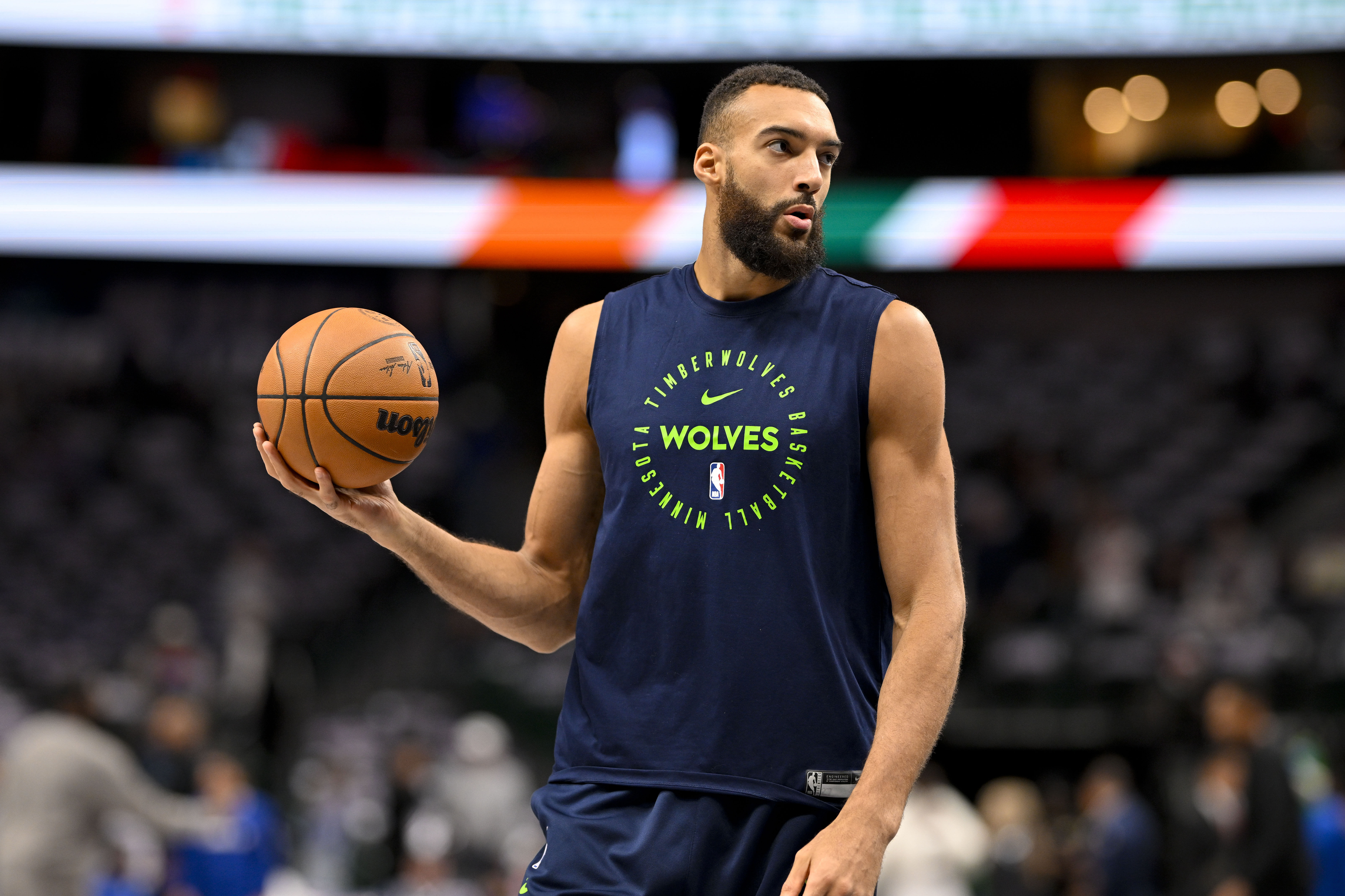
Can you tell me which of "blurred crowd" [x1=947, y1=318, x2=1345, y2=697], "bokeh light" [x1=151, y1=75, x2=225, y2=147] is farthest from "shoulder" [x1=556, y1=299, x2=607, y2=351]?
"bokeh light" [x1=151, y1=75, x2=225, y2=147]

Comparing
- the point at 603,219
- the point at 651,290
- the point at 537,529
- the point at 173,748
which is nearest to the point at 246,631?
the point at 173,748

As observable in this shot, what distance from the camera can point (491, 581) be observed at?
2.79 m

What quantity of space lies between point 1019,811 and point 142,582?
8.79 meters

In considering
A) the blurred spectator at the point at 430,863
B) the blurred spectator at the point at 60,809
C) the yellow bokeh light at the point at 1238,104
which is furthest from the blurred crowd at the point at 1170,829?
the yellow bokeh light at the point at 1238,104

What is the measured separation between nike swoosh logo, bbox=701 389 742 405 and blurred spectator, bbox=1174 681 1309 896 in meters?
5.69

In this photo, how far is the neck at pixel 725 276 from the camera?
270cm

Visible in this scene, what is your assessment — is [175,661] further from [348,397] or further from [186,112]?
[348,397]

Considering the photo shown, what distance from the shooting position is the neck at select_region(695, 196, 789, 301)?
2701 millimetres

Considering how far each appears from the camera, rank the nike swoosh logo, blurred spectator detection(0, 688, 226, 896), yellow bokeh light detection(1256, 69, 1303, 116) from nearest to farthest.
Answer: the nike swoosh logo, blurred spectator detection(0, 688, 226, 896), yellow bokeh light detection(1256, 69, 1303, 116)

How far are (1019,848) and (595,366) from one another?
6.82 meters

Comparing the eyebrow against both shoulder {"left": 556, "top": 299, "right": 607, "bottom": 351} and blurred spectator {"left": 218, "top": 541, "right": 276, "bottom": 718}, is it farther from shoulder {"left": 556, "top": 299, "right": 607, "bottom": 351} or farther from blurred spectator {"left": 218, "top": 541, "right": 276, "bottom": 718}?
blurred spectator {"left": 218, "top": 541, "right": 276, "bottom": 718}

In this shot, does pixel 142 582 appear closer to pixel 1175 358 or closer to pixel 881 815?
pixel 1175 358

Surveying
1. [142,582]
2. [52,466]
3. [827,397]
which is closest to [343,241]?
[142,582]

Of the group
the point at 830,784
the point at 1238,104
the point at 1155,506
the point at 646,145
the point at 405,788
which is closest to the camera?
the point at 830,784
